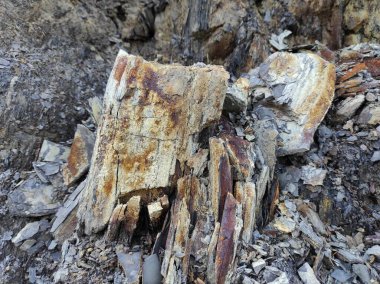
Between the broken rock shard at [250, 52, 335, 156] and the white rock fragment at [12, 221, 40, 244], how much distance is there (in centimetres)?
455

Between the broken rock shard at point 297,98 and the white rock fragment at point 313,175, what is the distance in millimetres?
396

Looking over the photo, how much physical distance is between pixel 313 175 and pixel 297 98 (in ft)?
5.22

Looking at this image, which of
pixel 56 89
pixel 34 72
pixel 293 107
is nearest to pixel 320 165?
pixel 293 107

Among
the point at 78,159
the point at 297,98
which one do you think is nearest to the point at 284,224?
the point at 297,98

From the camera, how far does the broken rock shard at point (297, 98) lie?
5992mm

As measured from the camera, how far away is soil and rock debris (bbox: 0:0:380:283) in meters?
4.52

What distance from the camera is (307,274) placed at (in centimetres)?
441

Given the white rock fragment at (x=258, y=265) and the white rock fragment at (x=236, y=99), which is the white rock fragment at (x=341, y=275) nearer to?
the white rock fragment at (x=258, y=265)

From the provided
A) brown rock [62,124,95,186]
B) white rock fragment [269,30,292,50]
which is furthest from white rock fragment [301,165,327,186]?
white rock fragment [269,30,292,50]

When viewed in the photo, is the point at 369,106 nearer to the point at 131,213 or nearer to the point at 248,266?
the point at 248,266

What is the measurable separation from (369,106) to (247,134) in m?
2.75

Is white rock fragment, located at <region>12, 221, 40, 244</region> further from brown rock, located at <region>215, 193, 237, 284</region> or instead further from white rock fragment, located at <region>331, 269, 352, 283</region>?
white rock fragment, located at <region>331, 269, 352, 283</region>

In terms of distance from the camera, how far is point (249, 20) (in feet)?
28.9

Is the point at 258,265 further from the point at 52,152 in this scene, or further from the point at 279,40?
the point at 279,40
